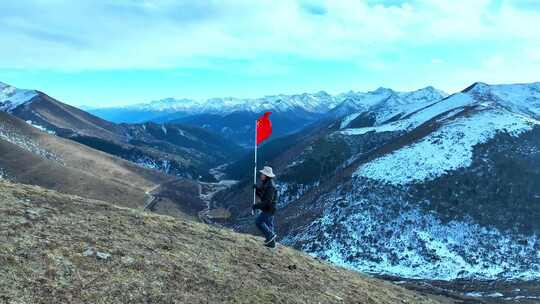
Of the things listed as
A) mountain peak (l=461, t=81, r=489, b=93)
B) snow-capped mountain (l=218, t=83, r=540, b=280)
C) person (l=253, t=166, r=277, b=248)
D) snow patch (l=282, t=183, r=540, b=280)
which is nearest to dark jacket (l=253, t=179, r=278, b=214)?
person (l=253, t=166, r=277, b=248)

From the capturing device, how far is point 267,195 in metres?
21.0

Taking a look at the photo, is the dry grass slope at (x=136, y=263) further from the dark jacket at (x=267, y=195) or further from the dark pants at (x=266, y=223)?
the dark jacket at (x=267, y=195)

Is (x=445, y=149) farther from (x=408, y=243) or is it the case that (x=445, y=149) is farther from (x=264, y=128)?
(x=264, y=128)

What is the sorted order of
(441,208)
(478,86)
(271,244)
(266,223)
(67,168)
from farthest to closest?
1. (478,86)
2. (67,168)
3. (441,208)
4. (271,244)
5. (266,223)

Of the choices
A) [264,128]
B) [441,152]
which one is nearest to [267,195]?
[264,128]

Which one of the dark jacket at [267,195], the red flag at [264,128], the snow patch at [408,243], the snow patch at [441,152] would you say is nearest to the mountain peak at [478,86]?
the snow patch at [441,152]

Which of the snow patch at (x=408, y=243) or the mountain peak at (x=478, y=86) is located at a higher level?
the mountain peak at (x=478, y=86)

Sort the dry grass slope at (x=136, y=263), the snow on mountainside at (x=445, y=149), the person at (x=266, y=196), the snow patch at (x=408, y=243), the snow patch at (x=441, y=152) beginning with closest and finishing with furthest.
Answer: the dry grass slope at (x=136, y=263), the person at (x=266, y=196), the snow patch at (x=408, y=243), the snow patch at (x=441, y=152), the snow on mountainside at (x=445, y=149)

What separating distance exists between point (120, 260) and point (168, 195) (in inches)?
5660

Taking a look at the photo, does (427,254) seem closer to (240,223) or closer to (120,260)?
(240,223)

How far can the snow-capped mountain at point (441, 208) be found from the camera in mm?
74250

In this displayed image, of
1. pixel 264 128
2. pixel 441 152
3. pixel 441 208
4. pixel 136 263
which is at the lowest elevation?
pixel 441 208

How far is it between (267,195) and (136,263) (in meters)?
6.67

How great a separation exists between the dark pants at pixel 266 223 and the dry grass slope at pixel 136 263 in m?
1.01
